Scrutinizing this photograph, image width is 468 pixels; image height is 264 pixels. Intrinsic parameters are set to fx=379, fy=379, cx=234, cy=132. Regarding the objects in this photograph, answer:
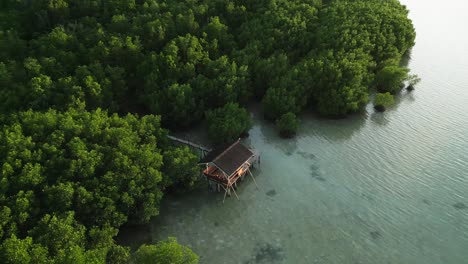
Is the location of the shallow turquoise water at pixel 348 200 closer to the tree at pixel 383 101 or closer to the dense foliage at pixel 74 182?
the tree at pixel 383 101

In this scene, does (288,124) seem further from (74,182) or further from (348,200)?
(74,182)

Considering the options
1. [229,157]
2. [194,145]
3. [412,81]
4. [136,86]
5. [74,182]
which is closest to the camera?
[74,182]

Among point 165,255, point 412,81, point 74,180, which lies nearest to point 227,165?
point 165,255

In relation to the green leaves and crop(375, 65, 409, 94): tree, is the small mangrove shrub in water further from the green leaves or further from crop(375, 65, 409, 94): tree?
the green leaves

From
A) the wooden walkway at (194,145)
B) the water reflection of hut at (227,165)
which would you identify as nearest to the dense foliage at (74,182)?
the water reflection of hut at (227,165)

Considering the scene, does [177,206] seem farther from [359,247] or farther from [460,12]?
[460,12]

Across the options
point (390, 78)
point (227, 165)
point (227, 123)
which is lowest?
point (227, 165)

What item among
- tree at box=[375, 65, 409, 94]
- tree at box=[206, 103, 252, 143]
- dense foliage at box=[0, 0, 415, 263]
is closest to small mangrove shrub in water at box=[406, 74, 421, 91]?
tree at box=[375, 65, 409, 94]
